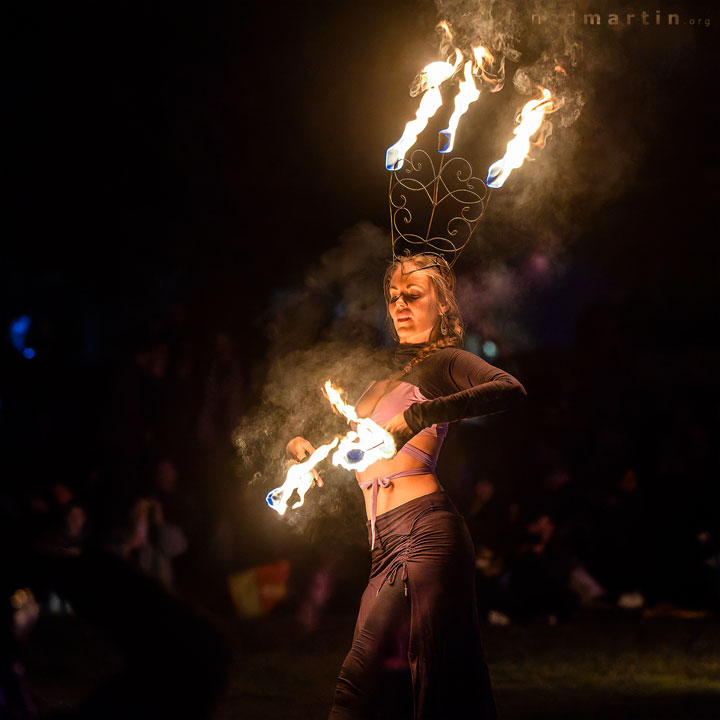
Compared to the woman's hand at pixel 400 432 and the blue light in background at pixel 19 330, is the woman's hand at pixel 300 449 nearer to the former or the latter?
the woman's hand at pixel 400 432

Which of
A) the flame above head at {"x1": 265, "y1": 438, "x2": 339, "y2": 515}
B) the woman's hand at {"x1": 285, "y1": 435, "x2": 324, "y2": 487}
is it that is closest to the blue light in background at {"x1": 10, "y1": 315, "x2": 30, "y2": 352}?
the woman's hand at {"x1": 285, "y1": 435, "x2": 324, "y2": 487}

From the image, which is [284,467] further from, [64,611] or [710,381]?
[710,381]

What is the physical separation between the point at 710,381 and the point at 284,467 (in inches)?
225

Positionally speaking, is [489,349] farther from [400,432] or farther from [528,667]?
[400,432]

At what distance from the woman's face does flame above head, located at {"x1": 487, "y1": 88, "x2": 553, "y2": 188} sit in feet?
1.81

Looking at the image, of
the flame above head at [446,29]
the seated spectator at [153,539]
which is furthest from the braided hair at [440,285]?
the seated spectator at [153,539]

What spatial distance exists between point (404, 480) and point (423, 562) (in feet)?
1.12

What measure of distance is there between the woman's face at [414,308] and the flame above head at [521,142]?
1.81ft

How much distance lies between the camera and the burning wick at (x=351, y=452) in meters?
3.46

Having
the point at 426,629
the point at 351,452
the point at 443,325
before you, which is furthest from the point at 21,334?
the point at 426,629

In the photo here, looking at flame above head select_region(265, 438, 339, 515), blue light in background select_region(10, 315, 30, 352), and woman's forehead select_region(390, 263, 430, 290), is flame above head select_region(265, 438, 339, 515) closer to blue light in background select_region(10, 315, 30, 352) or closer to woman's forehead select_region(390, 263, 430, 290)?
woman's forehead select_region(390, 263, 430, 290)

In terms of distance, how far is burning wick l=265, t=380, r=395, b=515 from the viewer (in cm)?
346

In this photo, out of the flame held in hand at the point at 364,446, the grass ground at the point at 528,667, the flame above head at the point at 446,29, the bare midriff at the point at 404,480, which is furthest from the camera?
the grass ground at the point at 528,667

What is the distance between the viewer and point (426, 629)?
3.37m
